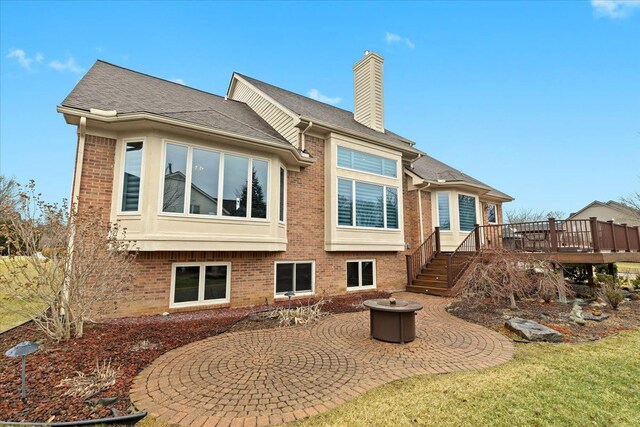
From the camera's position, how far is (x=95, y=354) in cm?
471

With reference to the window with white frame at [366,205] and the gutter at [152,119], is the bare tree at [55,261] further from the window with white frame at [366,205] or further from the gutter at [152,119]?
the window with white frame at [366,205]

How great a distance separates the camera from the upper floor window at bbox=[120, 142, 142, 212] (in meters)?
7.18

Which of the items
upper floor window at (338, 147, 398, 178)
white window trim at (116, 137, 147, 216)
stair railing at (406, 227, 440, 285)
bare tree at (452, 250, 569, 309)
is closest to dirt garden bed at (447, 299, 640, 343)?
bare tree at (452, 250, 569, 309)

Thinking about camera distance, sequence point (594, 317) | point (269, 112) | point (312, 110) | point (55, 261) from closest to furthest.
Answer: point (55, 261) < point (594, 317) < point (269, 112) < point (312, 110)

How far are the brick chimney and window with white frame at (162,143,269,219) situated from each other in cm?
768

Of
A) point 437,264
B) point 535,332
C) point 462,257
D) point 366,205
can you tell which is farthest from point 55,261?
point 462,257

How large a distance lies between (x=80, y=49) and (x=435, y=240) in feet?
64.3

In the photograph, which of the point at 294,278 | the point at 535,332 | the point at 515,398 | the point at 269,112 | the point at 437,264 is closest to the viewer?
the point at 515,398

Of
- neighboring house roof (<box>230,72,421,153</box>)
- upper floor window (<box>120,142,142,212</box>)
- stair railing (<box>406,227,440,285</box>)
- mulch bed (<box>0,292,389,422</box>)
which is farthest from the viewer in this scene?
stair railing (<box>406,227,440,285</box>)

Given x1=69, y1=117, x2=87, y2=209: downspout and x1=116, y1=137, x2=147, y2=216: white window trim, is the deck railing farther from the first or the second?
x1=69, y1=117, x2=87, y2=209: downspout

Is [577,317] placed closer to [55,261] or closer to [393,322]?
[393,322]

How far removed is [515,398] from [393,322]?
7.59 ft

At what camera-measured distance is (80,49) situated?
537 inches

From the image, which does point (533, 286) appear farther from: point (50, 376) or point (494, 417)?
point (50, 376)
